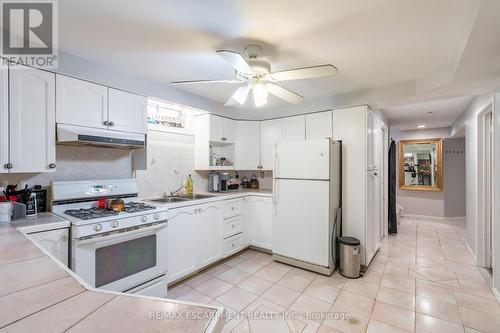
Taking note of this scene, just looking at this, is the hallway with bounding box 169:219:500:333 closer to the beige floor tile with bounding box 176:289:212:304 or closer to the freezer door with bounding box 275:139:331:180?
the beige floor tile with bounding box 176:289:212:304

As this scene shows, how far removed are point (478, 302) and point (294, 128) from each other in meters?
2.76

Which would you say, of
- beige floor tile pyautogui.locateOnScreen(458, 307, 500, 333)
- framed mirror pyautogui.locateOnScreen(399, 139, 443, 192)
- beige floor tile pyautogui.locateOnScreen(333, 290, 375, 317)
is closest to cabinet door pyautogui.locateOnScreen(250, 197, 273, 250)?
beige floor tile pyautogui.locateOnScreen(333, 290, 375, 317)

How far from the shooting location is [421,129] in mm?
5773

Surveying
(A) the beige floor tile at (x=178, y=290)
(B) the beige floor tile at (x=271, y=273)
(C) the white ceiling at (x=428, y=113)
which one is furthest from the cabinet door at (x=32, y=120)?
(C) the white ceiling at (x=428, y=113)

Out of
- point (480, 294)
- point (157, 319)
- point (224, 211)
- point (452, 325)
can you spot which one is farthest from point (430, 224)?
point (157, 319)

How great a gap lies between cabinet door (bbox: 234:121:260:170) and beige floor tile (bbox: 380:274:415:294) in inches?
90.3

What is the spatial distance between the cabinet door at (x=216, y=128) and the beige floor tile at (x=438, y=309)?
3.02 meters

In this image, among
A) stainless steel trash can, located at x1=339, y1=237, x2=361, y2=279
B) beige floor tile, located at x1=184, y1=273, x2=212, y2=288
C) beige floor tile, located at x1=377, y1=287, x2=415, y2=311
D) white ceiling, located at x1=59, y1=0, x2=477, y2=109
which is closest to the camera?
white ceiling, located at x1=59, y1=0, x2=477, y2=109

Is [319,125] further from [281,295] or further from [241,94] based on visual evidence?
[281,295]

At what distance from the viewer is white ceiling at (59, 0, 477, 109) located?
1.43 metres

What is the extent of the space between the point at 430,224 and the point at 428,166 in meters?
1.41

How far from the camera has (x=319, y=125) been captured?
3.29 m

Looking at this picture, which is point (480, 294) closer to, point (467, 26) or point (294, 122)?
point (467, 26)

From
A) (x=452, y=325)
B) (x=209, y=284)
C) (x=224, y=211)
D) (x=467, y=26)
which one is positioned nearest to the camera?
(x=467, y=26)
